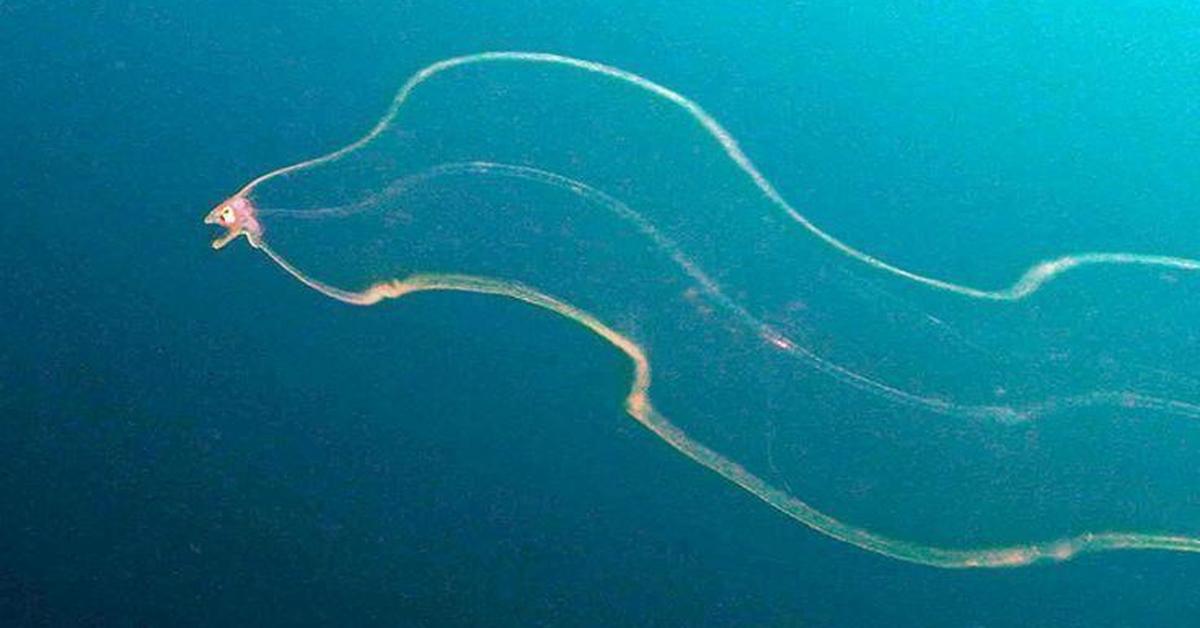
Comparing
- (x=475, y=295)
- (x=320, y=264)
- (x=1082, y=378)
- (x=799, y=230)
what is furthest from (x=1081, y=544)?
(x=320, y=264)

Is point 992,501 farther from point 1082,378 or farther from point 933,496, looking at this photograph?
point 1082,378

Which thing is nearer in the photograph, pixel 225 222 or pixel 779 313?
pixel 779 313

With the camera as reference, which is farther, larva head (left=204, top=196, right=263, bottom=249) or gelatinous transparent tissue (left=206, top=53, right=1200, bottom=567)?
larva head (left=204, top=196, right=263, bottom=249)

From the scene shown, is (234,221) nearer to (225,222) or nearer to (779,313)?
(225,222)

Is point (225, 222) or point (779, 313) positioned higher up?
point (779, 313)

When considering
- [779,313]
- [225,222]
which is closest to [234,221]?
[225,222]

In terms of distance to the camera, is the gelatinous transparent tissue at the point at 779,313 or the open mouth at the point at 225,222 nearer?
the gelatinous transparent tissue at the point at 779,313
